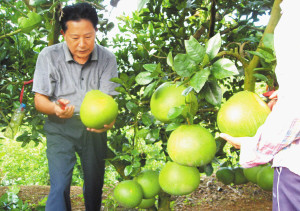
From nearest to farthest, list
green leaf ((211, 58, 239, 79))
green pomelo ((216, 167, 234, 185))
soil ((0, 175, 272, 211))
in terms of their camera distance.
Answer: green leaf ((211, 58, 239, 79))
green pomelo ((216, 167, 234, 185))
soil ((0, 175, 272, 211))

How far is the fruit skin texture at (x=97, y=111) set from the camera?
1.62 m

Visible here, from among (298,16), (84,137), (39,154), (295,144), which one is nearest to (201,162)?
(295,144)

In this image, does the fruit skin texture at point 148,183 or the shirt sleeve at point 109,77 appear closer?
the fruit skin texture at point 148,183

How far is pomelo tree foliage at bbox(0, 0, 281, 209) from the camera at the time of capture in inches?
46.7

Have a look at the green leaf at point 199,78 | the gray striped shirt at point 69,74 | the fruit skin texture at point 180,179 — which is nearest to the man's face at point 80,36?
the gray striped shirt at point 69,74

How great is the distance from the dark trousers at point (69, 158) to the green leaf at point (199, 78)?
122 cm

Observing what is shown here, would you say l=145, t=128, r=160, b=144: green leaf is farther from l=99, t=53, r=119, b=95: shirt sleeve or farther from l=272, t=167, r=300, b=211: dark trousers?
l=272, t=167, r=300, b=211: dark trousers

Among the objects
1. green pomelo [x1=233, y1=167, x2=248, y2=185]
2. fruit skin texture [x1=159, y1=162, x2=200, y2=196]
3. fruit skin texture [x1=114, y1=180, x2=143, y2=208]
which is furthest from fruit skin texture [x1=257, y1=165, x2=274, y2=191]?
fruit skin texture [x1=114, y1=180, x2=143, y2=208]

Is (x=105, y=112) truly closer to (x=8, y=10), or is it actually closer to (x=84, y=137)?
(x=84, y=137)

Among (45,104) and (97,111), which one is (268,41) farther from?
(45,104)

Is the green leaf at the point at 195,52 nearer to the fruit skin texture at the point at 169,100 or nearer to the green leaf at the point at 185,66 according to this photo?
the green leaf at the point at 185,66

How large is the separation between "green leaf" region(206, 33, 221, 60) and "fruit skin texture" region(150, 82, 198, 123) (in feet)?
0.66

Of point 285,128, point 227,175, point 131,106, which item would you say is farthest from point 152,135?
point 227,175

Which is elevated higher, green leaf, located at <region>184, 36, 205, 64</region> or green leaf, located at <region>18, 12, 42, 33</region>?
green leaf, located at <region>18, 12, 42, 33</region>
